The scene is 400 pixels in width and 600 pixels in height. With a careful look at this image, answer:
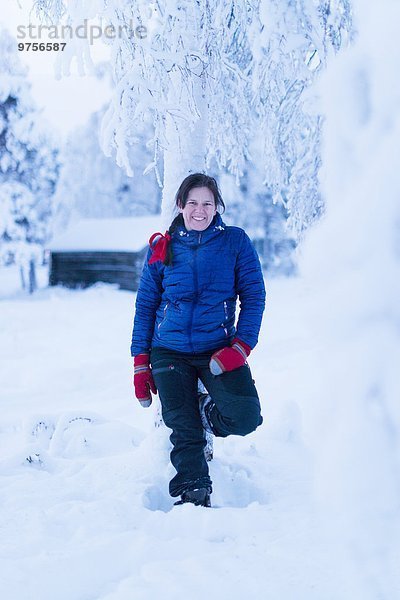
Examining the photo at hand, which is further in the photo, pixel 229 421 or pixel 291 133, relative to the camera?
pixel 291 133

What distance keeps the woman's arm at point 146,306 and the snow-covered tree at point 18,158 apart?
72.2ft

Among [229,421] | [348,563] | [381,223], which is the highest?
[381,223]

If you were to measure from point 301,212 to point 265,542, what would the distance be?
10.4 feet

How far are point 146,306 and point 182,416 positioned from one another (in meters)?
0.86

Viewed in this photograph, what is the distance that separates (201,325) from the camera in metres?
3.43

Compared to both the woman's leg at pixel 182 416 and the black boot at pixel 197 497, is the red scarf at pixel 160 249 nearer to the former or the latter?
the woman's leg at pixel 182 416

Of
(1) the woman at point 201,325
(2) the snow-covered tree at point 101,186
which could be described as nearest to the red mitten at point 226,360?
(1) the woman at point 201,325

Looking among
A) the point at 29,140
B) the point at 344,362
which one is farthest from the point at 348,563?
the point at 29,140

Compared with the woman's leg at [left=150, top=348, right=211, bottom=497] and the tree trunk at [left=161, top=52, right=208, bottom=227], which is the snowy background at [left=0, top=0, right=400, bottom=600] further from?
the tree trunk at [left=161, top=52, right=208, bottom=227]

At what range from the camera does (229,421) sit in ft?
10.9

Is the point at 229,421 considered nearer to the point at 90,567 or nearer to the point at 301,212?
the point at 90,567

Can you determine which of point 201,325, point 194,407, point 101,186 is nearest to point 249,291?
point 201,325

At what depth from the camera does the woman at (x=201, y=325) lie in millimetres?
3322

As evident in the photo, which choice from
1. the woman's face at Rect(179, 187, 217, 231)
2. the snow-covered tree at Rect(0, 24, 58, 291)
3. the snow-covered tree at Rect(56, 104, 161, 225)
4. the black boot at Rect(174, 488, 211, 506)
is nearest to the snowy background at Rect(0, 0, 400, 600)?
the black boot at Rect(174, 488, 211, 506)
